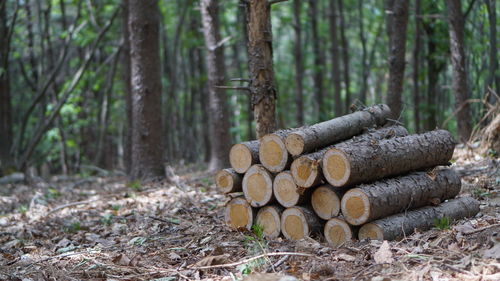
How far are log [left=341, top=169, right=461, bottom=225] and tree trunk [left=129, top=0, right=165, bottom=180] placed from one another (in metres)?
6.25

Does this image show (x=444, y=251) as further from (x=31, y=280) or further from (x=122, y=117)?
(x=122, y=117)

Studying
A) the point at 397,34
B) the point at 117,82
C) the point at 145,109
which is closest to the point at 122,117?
the point at 117,82

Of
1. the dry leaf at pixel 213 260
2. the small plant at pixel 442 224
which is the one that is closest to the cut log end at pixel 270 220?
the dry leaf at pixel 213 260

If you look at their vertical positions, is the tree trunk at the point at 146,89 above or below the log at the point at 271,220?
above

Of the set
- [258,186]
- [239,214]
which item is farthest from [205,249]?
[258,186]

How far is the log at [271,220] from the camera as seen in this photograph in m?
5.34

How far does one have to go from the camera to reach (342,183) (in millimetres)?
4879

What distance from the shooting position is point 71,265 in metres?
4.88

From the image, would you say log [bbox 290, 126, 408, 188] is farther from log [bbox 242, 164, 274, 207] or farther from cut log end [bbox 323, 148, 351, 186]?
log [bbox 242, 164, 274, 207]

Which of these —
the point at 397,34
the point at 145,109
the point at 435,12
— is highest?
the point at 435,12

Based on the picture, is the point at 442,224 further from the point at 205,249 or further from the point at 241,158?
the point at 205,249

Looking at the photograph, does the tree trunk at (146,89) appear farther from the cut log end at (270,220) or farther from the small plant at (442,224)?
the small plant at (442,224)

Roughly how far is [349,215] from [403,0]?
263 inches

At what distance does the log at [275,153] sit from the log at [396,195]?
741mm
